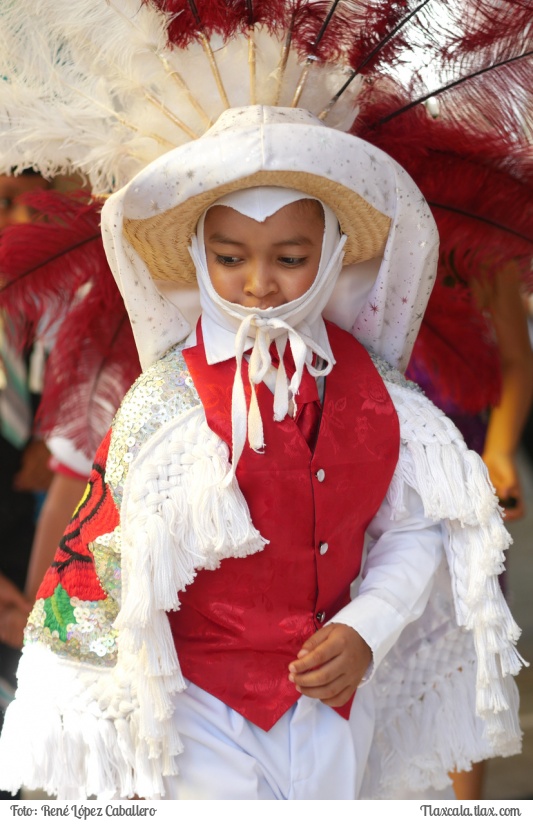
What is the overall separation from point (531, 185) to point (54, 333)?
3.58 ft

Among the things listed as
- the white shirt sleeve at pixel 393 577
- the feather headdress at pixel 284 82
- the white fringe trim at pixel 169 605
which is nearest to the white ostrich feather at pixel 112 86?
the feather headdress at pixel 284 82

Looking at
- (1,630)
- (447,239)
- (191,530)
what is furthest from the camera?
(1,630)

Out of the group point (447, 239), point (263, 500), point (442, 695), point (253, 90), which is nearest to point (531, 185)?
point (447, 239)

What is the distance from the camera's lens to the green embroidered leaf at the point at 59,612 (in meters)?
1.96

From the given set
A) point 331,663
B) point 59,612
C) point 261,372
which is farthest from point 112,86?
→ point 331,663

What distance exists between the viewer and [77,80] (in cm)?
218

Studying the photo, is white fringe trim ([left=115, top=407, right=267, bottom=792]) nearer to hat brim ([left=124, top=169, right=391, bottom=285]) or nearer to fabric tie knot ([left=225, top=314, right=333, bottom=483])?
fabric tie knot ([left=225, top=314, right=333, bottom=483])

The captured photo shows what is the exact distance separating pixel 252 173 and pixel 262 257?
147 millimetres

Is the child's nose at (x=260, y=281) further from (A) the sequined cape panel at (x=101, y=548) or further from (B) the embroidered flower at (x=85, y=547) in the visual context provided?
(B) the embroidered flower at (x=85, y=547)

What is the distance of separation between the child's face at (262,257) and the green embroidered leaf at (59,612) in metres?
0.62

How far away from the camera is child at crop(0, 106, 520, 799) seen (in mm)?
1875

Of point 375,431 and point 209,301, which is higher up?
point 209,301

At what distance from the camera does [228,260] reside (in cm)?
195
